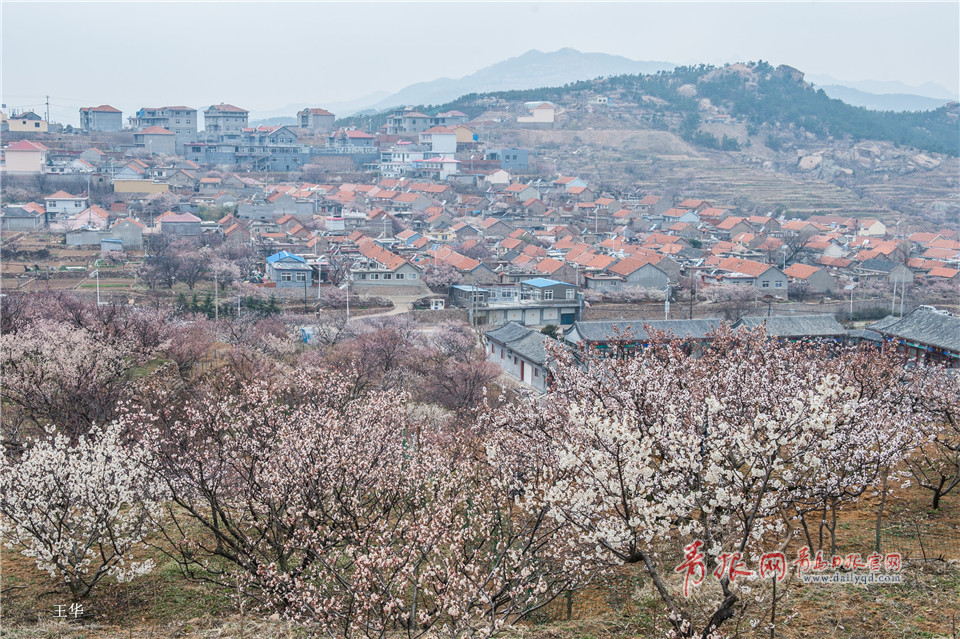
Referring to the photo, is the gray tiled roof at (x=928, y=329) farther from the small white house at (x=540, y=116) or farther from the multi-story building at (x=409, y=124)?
the small white house at (x=540, y=116)

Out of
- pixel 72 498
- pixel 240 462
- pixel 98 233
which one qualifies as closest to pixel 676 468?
pixel 240 462

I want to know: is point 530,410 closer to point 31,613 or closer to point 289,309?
point 31,613

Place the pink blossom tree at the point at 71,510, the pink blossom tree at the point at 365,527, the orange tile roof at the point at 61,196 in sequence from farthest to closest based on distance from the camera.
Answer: the orange tile roof at the point at 61,196 → the pink blossom tree at the point at 71,510 → the pink blossom tree at the point at 365,527

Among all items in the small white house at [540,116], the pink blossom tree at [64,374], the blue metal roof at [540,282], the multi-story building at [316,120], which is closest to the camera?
the pink blossom tree at [64,374]

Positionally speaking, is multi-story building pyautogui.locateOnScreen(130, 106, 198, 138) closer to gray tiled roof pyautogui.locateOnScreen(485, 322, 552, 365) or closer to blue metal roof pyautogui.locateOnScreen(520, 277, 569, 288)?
blue metal roof pyautogui.locateOnScreen(520, 277, 569, 288)

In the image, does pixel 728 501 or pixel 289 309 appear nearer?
pixel 728 501

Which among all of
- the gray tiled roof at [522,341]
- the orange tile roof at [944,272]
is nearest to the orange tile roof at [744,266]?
the orange tile roof at [944,272]

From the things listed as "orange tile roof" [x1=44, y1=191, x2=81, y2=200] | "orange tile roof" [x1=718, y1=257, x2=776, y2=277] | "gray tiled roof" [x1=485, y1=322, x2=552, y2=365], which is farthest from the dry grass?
"orange tile roof" [x1=44, y1=191, x2=81, y2=200]

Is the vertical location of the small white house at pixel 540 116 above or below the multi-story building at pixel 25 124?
above
